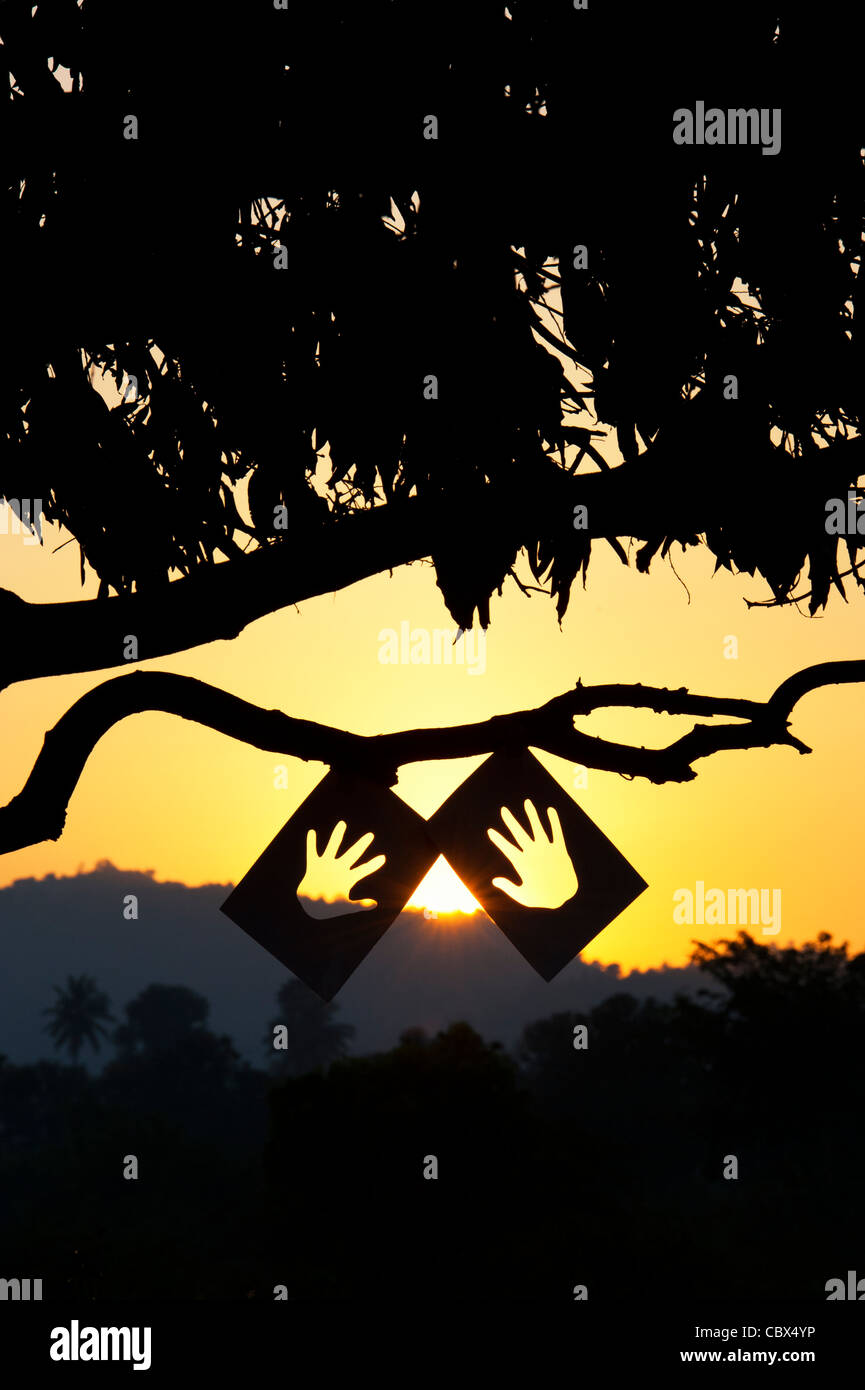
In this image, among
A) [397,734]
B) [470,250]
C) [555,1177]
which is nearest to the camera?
[397,734]

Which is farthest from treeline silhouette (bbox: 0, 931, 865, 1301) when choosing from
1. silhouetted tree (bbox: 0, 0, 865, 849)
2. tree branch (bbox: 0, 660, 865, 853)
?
tree branch (bbox: 0, 660, 865, 853)

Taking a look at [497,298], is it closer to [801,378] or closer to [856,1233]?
[801,378]

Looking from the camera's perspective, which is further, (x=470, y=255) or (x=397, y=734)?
(x=470, y=255)

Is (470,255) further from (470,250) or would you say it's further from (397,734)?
(397,734)

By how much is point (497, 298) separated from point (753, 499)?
1413 mm

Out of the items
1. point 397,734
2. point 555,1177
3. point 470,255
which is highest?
point 470,255

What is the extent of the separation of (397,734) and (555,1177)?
5287cm

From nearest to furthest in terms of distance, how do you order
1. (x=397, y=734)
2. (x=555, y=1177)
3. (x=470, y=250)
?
(x=397, y=734)
(x=470, y=250)
(x=555, y=1177)

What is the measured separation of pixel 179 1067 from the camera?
166875mm

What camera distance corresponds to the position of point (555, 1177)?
5228 centimetres

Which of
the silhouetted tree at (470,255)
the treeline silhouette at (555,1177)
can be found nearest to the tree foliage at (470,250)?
the silhouetted tree at (470,255)

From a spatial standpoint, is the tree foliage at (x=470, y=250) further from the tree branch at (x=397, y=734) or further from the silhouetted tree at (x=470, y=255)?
the tree branch at (x=397, y=734)

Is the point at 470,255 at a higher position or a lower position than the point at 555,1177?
higher

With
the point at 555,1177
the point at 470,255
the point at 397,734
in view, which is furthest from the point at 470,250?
the point at 555,1177
